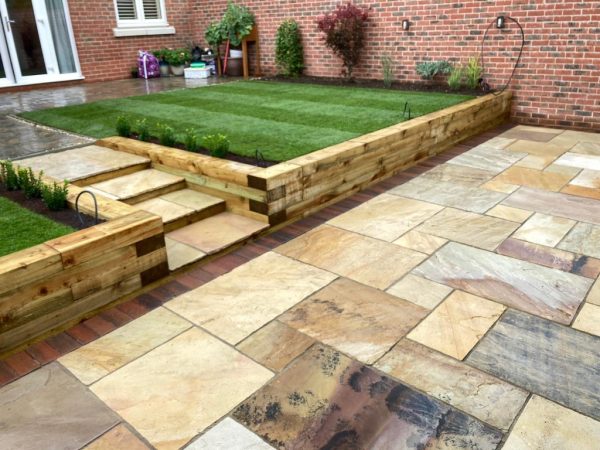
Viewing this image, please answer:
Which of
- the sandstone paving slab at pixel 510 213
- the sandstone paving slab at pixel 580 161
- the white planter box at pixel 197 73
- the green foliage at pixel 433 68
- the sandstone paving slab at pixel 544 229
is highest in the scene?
the green foliage at pixel 433 68

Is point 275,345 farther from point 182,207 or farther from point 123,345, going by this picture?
point 182,207

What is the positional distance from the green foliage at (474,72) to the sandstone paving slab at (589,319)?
450cm

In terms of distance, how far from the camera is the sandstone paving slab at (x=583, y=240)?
295 centimetres

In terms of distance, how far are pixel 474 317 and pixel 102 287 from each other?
5.88 ft

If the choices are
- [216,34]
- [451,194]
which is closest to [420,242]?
[451,194]

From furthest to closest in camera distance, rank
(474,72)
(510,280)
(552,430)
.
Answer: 1. (474,72)
2. (510,280)
3. (552,430)

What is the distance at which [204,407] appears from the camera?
1.81 metres

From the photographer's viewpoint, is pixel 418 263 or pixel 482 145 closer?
pixel 418 263

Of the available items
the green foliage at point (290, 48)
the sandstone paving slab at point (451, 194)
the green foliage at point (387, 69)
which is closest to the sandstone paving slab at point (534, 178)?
the sandstone paving slab at point (451, 194)

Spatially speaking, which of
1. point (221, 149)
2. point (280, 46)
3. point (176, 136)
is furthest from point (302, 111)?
point (280, 46)

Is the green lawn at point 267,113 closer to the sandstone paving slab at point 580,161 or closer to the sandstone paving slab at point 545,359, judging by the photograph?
the sandstone paving slab at point 580,161

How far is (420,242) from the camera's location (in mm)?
3105

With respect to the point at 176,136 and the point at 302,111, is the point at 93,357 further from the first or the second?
the point at 302,111

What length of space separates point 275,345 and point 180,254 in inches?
39.9
